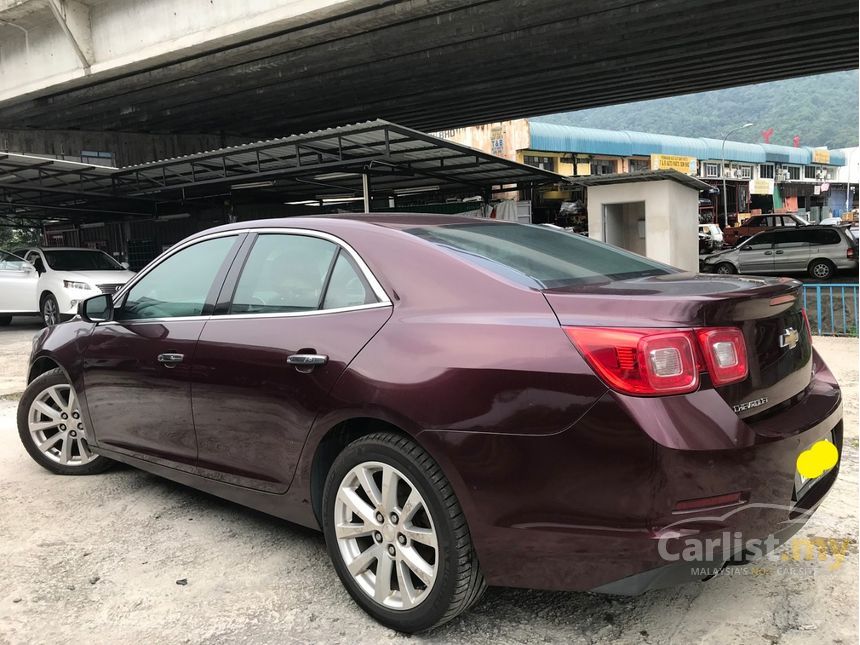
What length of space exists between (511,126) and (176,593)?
34.6m

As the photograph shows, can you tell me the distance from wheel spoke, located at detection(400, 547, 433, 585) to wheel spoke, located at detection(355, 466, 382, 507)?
21 cm

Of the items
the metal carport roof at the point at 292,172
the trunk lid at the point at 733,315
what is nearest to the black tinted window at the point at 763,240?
the metal carport roof at the point at 292,172

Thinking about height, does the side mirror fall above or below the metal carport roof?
below

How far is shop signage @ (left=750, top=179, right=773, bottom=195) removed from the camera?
4862cm

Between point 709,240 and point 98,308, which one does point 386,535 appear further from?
point 709,240

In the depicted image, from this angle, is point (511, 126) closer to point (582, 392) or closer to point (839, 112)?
point (582, 392)

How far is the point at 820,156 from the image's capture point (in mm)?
58125

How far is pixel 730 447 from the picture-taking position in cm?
218

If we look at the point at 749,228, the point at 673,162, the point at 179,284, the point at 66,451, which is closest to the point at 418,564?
the point at 179,284

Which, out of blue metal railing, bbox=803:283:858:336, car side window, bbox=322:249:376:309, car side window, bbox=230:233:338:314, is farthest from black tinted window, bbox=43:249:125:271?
car side window, bbox=322:249:376:309

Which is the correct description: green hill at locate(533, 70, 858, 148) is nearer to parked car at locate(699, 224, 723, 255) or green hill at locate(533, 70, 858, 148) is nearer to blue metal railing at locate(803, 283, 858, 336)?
parked car at locate(699, 224, 723, 255)

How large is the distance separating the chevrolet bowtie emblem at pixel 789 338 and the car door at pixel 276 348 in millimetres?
1445

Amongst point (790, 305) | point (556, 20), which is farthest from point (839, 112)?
point (790, 305)

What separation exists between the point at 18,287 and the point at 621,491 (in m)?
14.6
